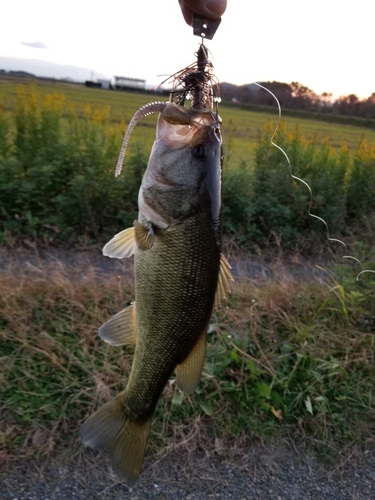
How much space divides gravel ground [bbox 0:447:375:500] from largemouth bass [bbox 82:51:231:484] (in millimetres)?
1447

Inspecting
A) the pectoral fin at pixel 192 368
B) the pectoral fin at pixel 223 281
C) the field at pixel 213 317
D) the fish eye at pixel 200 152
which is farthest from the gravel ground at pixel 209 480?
the fish eye at pixel 200 152

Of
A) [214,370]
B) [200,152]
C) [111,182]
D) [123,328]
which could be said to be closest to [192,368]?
[123,328]

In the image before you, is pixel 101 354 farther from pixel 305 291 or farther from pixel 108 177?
pixel 108 177

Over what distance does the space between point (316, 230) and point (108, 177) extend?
9.63 feet

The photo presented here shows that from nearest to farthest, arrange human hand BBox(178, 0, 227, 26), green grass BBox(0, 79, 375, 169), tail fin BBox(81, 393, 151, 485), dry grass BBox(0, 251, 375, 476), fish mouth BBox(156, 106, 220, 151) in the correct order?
fish mouth BBox(156, 106, 220, 151) < human hand BBox(178, 0, 227, 26) < tail fin BBox(81, 393, 151, 485) < dry grass BBox(0, 251, 375, 476) < green grass BBox(0, 79, 375, 169)

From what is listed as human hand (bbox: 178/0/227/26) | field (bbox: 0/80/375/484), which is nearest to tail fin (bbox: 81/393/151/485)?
field (bbox: 0/80/375/484)

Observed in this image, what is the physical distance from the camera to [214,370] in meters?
3.42

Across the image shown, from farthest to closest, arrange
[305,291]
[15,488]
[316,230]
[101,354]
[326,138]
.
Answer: [326,138], [316,230], [305,291], [101,354], [15,488]

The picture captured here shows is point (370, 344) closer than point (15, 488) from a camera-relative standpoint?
No

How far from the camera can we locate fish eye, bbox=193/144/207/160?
1.53 m

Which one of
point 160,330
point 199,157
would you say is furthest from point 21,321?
point 199,157

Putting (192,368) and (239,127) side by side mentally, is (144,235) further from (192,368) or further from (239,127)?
(239,127)

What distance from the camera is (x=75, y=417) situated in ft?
9.95

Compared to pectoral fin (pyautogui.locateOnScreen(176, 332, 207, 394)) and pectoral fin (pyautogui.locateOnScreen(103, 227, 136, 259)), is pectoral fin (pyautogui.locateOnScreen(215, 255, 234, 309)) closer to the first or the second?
pectoral fin (pyautogui.locateOnScreen(176, 332, 207, 394))
